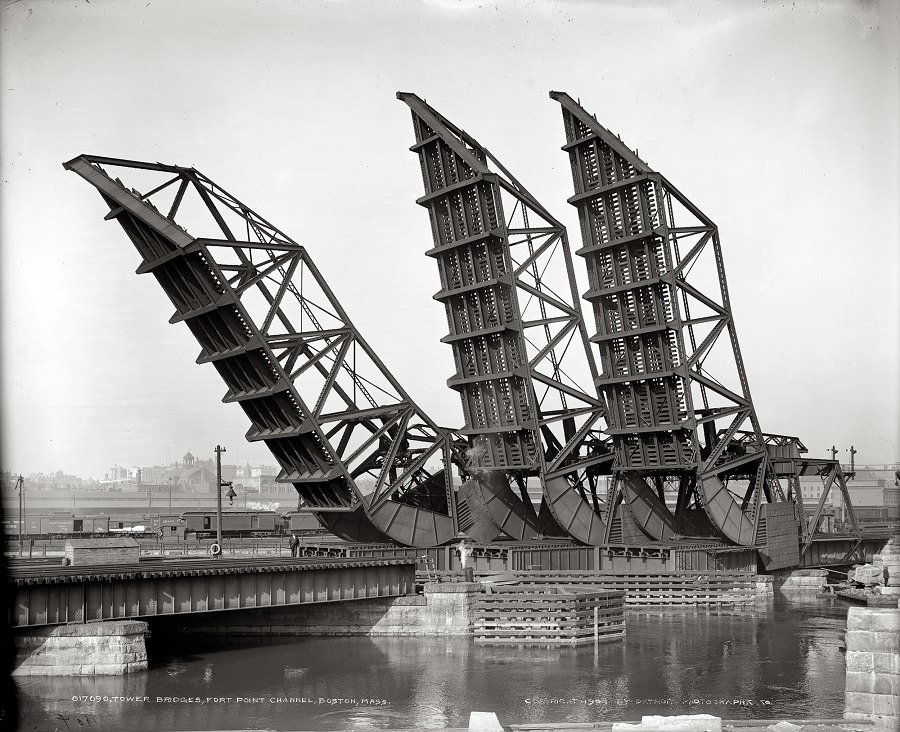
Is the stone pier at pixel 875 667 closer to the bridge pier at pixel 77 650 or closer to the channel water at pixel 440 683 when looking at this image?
the channel water at pixel 440 683

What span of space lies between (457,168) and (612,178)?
7.23 m

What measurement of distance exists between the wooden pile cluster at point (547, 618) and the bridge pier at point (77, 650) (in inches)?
492

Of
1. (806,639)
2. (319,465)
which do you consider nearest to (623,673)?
(806,639)

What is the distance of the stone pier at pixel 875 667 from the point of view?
68.4 ft

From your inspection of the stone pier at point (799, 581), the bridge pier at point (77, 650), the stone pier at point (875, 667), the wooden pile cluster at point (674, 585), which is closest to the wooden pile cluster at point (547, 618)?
the wooden pile cluster at point (674, 585)

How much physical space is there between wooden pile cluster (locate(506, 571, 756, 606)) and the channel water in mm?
4976

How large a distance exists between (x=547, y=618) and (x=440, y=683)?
769 centimetres

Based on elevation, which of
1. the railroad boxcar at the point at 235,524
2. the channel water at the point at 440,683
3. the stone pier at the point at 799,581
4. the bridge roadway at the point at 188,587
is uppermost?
the railroad boxcar at the point at 235,524

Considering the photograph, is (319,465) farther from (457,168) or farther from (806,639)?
(806,639)

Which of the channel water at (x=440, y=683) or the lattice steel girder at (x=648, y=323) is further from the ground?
the lattice steel girder at (x=648, y=323)

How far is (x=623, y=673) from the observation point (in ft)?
114

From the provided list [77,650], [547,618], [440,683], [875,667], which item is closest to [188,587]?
[77,650]

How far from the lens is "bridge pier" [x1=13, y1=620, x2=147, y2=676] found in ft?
Answer: 111

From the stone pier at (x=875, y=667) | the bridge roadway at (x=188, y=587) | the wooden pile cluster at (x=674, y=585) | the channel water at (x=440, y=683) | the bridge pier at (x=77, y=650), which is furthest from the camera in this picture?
the wooden pile cluster at (x=674, y=585)
